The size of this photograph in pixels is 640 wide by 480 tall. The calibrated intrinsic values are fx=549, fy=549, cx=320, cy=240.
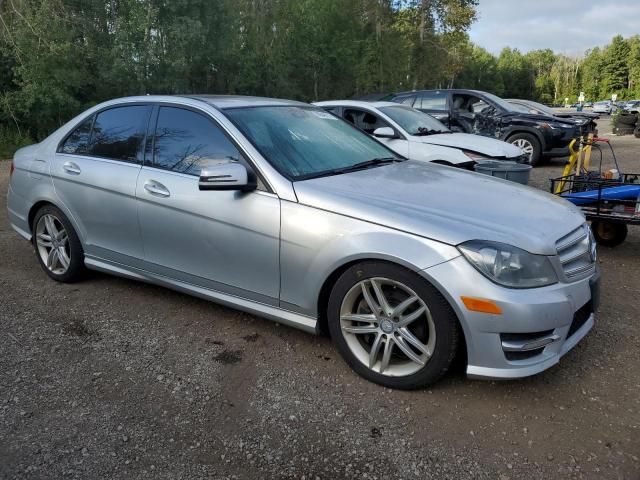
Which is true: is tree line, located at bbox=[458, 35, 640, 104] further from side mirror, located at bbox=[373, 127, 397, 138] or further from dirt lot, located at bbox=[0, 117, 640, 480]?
dirt lot, located at bbox=[0, 117, 640, 480]

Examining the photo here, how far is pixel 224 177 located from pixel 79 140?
1.90 metres

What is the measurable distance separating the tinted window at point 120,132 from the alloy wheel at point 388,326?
2046mm

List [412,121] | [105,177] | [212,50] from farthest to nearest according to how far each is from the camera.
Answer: [212,50]
[412,121]
[105,177]

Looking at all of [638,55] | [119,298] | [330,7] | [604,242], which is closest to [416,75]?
[330,7]

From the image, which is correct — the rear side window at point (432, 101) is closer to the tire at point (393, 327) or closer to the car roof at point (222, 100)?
the car roof at point (222, 100)

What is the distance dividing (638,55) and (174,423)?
91.7 metres

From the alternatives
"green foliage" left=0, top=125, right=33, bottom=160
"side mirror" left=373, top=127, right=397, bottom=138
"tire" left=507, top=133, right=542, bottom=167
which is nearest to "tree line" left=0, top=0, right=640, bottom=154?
"green foliage" left=0, top=125, right=33, bottom=160

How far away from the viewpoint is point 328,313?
3.16 meters

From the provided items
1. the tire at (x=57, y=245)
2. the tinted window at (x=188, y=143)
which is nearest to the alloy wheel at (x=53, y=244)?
the tire at (x=57, y=245)

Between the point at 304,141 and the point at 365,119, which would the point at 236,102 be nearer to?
the point at 304,141

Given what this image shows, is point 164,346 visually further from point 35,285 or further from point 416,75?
point 416,75

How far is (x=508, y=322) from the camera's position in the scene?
266 cm

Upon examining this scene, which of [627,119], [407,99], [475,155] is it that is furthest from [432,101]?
[627,119]

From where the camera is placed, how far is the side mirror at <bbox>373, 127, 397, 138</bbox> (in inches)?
310
